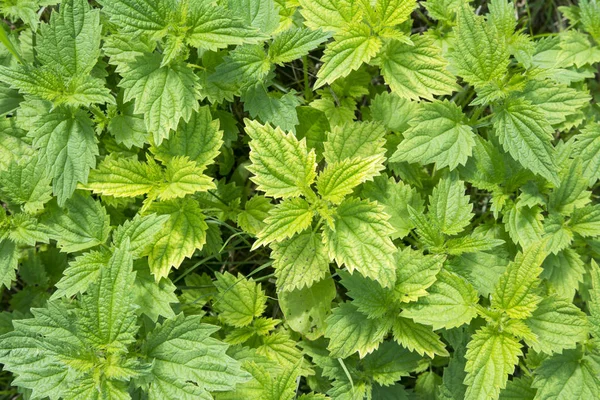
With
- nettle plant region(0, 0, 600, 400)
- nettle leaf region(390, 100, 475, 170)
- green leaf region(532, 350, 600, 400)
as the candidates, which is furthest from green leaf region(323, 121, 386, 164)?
green leaf region(532, 350, 600, 400)

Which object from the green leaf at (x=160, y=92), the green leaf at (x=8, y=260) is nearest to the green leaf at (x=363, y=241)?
the green leaf at (x=160, y=92)

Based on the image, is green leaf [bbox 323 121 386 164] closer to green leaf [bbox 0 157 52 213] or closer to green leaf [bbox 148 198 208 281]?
green leaf [bbox 148 198 208 281]

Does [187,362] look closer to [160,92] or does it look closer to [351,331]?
[351,331]

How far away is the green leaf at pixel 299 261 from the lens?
2.77 meters

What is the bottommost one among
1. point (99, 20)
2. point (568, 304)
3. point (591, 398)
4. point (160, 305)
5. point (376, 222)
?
point (591, 398)

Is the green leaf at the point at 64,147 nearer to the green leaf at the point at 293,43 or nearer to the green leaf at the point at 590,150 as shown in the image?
the green leaf at the point at 293,43

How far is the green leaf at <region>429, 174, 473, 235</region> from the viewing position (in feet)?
9.78

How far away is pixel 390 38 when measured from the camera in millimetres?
3062

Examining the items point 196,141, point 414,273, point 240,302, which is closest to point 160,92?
point 196,141

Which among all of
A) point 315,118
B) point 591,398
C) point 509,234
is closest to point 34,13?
point 315,118

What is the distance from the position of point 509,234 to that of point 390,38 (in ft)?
4.19

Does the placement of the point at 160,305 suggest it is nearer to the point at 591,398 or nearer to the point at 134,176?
the point at 134,176

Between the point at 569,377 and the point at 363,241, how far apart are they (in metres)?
1.37

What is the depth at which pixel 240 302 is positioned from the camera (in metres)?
3.09
